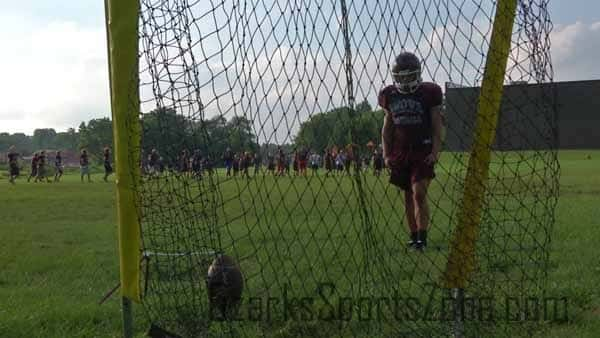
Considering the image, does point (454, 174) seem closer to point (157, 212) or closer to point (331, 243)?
point (157, 212)

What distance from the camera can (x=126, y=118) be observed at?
3053 millimetres

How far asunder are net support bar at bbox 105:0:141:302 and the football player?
203 cm

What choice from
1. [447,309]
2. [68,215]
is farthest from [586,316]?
[68,215]

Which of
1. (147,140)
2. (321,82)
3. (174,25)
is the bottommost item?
(147,140)

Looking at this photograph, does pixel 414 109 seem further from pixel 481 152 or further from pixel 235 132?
pixel 235 132

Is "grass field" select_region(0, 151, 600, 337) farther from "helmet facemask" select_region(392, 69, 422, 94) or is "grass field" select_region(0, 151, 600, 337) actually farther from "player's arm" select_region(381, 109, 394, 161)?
"helmet facemask" select_region(392, 69, 422, 94)

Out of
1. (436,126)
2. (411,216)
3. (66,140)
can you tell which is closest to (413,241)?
(411,216)

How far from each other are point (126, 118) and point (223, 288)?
1.09 metres

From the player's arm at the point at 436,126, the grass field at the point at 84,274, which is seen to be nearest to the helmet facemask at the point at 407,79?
the player's arm at the point at 436,126

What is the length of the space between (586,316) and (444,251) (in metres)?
1.63

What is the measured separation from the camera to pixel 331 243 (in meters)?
5.74

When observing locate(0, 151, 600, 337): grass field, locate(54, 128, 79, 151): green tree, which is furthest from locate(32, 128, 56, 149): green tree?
locate(0, 151, 600, 337): grass field

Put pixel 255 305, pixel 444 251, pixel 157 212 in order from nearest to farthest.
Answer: pixel 157 212, pixel 255 305, pixel 444 251

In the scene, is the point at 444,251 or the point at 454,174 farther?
the point at 444,251
